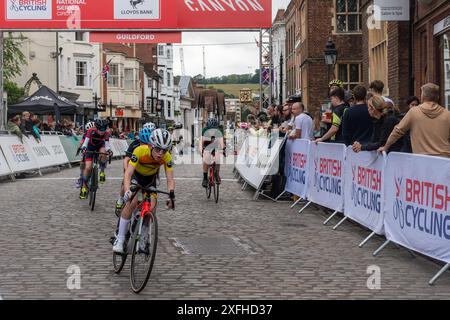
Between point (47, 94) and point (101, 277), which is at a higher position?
point (47, 94)

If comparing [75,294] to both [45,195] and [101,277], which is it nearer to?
[101,277]

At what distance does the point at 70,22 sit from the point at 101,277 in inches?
831

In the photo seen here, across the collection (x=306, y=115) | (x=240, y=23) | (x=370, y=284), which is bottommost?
(x=370, y=284)

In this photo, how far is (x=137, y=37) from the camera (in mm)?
27453

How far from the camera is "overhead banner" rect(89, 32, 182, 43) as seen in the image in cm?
2728

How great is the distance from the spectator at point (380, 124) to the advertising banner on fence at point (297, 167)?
12.1ft

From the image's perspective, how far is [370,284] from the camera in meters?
7.54

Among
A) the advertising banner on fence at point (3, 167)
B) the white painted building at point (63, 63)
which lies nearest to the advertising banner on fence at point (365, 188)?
the advertising banner on fence at point (3, 167)

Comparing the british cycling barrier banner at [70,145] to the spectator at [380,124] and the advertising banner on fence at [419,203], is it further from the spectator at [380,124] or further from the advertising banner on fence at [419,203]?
the advertising banner on fence at [419,203]

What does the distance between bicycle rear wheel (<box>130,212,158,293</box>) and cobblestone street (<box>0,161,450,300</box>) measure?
0.14 meters

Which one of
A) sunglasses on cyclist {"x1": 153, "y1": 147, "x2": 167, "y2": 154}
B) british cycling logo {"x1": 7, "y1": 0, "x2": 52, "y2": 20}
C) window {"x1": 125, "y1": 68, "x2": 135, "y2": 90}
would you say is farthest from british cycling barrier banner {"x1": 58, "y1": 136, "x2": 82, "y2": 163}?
window {"x1": 125, "y1": 68, "x2": 135, "y2": 90}

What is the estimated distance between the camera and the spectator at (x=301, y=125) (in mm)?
15391

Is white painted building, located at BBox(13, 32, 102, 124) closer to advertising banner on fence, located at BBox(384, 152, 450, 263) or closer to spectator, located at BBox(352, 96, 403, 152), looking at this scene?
spectator, located at BBox(352, 96, 403, 152)
